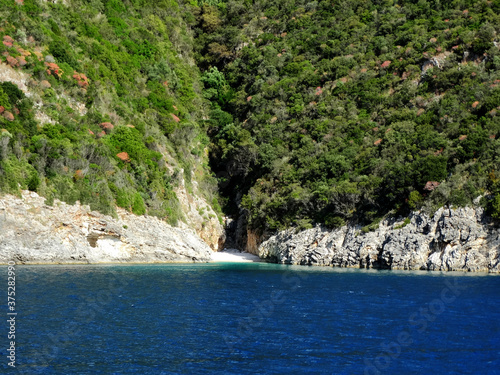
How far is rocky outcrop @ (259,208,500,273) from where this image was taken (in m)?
45.6

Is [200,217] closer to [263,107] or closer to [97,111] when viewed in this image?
[97,111]

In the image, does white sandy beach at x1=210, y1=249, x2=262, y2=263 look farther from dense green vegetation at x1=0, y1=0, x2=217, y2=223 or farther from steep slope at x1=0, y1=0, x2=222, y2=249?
dense green vegetation at x1=0, y1=0, x2=217, y2=223

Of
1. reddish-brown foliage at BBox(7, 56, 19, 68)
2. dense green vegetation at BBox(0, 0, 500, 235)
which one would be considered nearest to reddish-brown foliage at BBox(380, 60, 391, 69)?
dense green vegetation at BBox(0, 0, 500, 235)

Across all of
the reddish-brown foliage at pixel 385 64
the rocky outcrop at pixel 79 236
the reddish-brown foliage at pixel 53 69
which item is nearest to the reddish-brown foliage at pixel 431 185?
the rocky outcrop at pixel 79 236

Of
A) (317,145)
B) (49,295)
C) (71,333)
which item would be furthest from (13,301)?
(317,145)

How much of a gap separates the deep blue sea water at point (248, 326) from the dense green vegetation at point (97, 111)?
13.5 metres

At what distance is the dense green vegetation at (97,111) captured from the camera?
45.8 meters

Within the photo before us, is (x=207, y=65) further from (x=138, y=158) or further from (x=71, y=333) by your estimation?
(x=71, y=333)

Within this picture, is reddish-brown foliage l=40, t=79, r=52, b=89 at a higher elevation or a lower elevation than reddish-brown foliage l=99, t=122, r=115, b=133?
higher

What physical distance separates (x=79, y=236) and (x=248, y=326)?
2768 cm

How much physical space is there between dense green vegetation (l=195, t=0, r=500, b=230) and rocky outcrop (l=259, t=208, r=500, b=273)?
1686mm

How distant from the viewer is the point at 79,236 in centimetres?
4403

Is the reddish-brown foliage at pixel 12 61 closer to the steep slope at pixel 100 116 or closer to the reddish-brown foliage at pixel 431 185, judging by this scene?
the steep slope at pixel 100 116

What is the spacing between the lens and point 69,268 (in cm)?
3903
